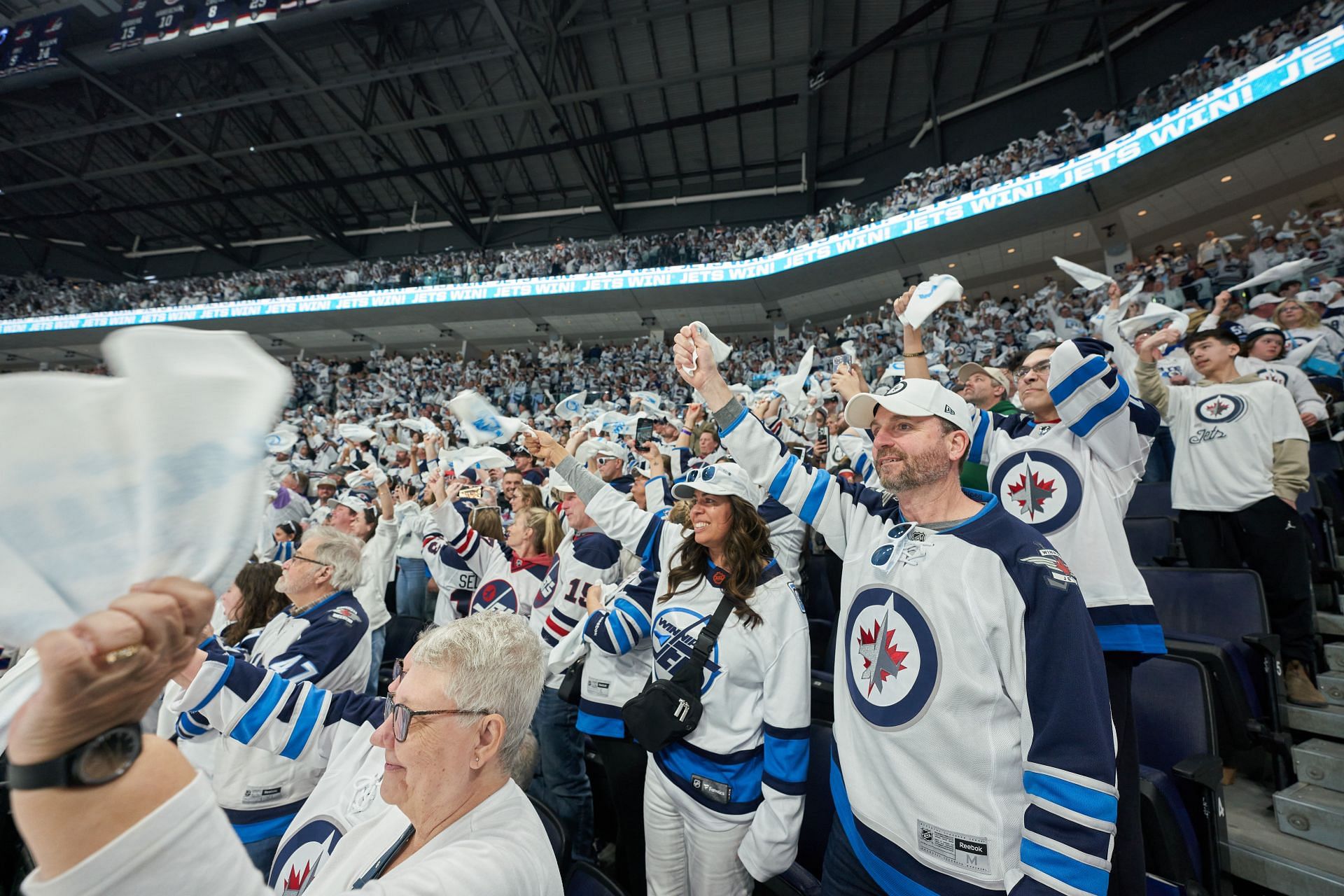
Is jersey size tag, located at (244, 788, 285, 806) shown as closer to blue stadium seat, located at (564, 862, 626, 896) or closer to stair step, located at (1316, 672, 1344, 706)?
blue stadium seat, located at (564, 862, 626, 896)

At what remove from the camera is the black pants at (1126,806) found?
4.28ft

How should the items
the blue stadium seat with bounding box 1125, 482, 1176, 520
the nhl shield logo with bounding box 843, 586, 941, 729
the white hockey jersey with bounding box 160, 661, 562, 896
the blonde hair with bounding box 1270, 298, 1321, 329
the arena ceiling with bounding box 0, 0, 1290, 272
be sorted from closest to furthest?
1. the white hockey jersey with bounding box 160, 661, 562, 896
2. the nhl shield logo with bounding box 843, 586, 941, 729
3. the blue stadium seat with bounding box 1125, 482, 1176, 520
4. the blonde hair with bounding box 1270, 298, 1321, 329
5. the arena ceiling with bounding box 0, 0, 1290, 272

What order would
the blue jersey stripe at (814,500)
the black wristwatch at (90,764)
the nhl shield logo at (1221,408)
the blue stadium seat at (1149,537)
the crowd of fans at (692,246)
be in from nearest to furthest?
the black wristwatch at (90,764) < the blue jersey stripe at (814,500) < the nhl shield logo at (1221,408) < the blue stadium seat at (1149,537) < the crowd of fans at (692,246)

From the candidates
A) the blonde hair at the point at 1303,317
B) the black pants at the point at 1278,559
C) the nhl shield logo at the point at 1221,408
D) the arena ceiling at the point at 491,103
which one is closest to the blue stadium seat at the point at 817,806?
the black pants at the point at 1278,559

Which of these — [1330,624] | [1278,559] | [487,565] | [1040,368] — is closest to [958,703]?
[1040,368]

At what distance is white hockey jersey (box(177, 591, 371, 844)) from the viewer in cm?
181

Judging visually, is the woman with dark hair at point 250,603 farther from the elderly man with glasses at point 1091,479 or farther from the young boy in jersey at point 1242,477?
the young boy in jersey at point 1242,477

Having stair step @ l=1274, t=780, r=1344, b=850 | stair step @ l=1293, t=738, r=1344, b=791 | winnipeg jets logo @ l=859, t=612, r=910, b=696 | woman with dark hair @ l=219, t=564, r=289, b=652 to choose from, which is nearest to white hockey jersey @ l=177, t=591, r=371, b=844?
woman with dark hair @ l=219, t=564, r=289, b=652

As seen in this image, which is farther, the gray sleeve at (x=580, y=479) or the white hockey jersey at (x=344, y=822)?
the gray sleeve at (x=580, y=479)

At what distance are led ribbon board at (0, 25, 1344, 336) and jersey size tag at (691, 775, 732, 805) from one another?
47.5ft

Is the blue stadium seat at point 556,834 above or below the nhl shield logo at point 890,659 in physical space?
below

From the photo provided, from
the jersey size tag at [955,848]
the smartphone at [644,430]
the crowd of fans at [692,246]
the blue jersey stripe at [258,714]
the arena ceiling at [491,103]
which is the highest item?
the arena ceiling at [491,103]

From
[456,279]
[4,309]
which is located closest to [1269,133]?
[456,279]

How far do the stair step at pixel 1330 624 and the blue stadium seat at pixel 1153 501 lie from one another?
1034 mm
